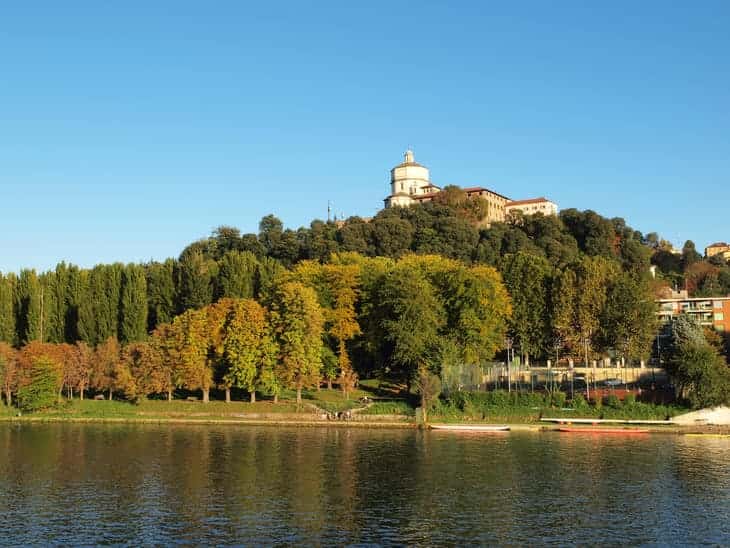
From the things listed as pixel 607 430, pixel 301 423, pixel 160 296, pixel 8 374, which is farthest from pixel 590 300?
pixel 8 374

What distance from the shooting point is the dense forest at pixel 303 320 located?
66.2 metres

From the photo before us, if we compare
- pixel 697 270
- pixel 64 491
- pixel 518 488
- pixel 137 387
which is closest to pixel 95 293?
pixel 137 387

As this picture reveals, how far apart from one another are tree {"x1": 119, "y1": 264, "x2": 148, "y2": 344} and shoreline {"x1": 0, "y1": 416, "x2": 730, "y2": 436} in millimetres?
14926

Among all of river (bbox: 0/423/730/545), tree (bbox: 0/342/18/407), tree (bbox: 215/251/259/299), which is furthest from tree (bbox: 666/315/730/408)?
tree (bbox: 0/342/18/407)

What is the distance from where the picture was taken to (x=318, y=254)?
11400cm

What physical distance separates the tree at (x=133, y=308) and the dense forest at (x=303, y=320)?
15cm

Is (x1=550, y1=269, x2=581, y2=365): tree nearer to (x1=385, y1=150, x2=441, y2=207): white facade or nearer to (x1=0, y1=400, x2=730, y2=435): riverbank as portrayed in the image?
(x1=0, y1=400, x2=730, y2=435): riverbank

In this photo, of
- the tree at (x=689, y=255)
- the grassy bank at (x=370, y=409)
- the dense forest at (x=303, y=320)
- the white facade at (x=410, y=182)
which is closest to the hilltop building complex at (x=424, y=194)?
the white facade at (x=410, y=182)

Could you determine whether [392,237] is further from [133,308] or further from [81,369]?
[81,369]

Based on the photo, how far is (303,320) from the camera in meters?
66.9

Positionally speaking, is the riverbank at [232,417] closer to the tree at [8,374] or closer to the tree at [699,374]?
the tree at [8,374]

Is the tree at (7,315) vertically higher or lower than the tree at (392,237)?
lower

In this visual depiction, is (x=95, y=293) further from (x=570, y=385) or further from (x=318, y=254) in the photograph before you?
(x=570, y=385)

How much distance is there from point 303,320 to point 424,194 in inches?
3907
